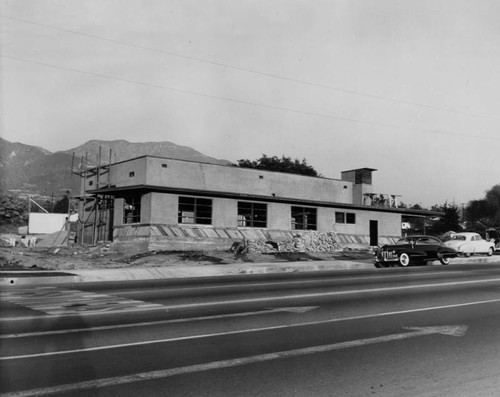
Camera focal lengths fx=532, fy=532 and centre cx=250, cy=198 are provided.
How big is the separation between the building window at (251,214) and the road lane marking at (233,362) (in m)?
25.2

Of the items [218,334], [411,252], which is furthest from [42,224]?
[218,334]

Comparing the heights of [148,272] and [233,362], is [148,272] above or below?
above

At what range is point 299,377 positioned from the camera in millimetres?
5336

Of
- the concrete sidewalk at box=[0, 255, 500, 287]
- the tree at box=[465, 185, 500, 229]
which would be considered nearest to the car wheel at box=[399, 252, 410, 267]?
the concrete sidewalk at box=[0, 255, 500, 287]

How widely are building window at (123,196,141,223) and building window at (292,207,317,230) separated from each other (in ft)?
34.6

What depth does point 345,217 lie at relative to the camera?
38156 millimetres

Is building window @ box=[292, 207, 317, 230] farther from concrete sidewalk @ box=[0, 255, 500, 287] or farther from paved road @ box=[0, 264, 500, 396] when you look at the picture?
paved road @ box=[0, 264, 500, 396]

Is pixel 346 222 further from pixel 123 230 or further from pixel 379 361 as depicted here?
pixel 379 361

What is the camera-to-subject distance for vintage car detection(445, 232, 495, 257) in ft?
108

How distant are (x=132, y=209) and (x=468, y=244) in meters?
20.7

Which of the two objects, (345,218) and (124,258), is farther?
(345,218)

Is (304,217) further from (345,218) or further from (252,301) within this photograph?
(252,301)

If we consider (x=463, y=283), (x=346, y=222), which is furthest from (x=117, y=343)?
(x=346, y=222)

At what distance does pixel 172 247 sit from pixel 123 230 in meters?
3.70
